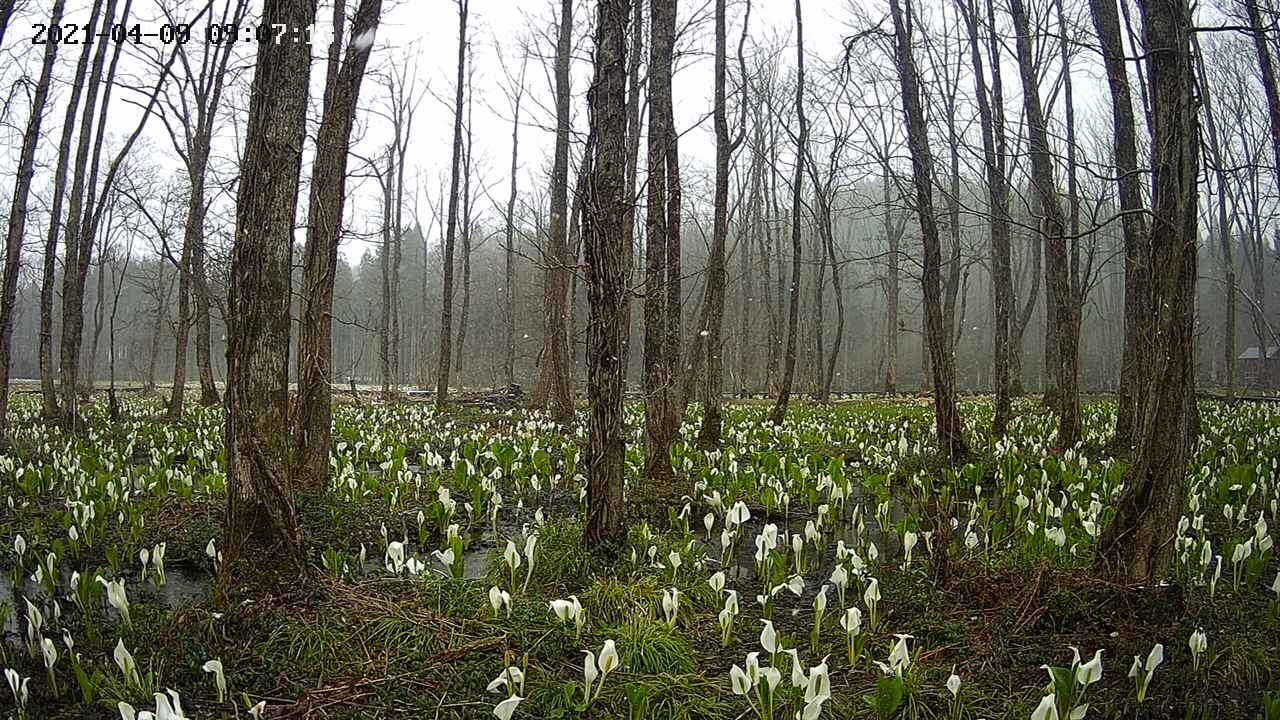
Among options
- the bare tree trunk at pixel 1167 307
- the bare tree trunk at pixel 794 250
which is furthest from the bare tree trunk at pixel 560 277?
the bare tree trunk at pixel 1167 307

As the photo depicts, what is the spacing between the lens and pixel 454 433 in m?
12.5

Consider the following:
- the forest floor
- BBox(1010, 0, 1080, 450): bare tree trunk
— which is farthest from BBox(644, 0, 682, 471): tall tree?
BBox(1010, 0, 1080, 450): bare tree trunk

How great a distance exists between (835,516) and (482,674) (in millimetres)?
4208

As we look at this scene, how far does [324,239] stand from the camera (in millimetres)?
7012

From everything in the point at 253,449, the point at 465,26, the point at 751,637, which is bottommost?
the point at 751,637

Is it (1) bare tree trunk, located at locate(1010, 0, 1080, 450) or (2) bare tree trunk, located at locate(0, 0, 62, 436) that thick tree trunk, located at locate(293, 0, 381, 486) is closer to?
(2) bare tree trunk, located at locate(0, 0, 62, 436)

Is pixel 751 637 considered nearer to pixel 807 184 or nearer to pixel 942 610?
pixel 942 610

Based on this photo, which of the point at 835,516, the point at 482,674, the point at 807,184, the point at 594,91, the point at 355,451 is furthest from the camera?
the point at 807,184

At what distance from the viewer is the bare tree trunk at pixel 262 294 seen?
14.2ft

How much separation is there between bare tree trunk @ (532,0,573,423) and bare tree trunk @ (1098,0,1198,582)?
25.8 feet

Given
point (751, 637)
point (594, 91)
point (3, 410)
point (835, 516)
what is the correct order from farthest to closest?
point (3, 410)
point (835, 516)
point (594, 91)
point (751, 637)

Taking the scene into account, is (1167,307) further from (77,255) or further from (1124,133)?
(77,255)

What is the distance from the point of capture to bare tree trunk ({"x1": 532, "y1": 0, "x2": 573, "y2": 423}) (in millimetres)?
12406

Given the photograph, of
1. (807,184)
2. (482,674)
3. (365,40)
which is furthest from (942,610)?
(807,184)
